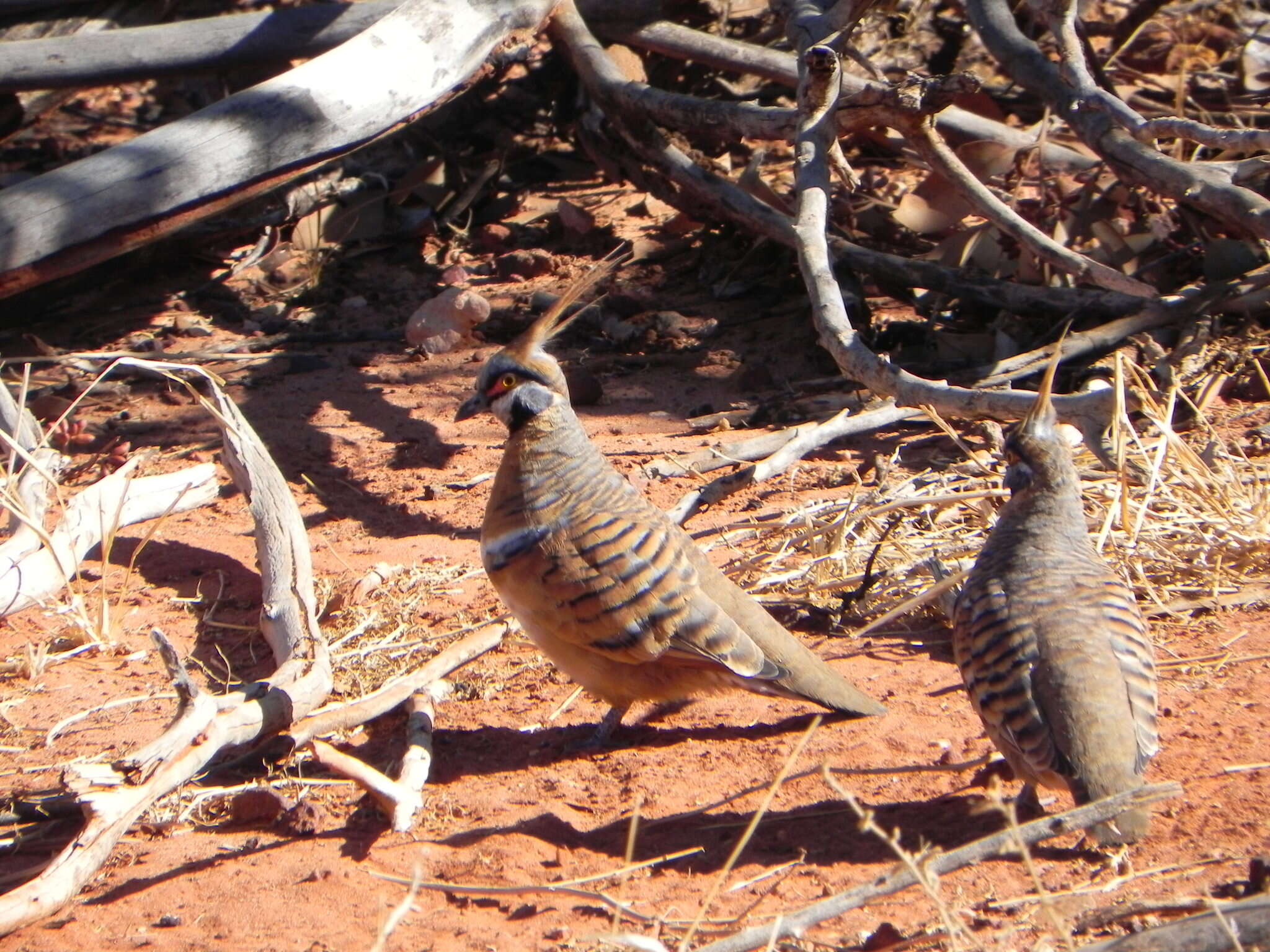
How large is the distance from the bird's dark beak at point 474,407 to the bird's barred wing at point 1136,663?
2144 millimetres

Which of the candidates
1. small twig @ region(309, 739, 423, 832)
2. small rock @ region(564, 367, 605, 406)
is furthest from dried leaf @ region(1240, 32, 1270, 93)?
small twig @ region(309, 739, 423, 832)

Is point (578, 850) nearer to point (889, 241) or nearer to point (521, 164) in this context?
point (889, 241)

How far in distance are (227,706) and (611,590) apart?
1152 mm

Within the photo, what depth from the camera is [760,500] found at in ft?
18.7

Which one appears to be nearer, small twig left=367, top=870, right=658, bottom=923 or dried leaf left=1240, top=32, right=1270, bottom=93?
small twig left=367, top=870, right=658, bottom=923

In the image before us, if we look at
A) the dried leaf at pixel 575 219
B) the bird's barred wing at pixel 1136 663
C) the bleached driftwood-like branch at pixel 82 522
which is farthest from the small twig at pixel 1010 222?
the bleached driftwood-like branch at pixel 82 522

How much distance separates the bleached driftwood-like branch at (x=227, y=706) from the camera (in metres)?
2.99

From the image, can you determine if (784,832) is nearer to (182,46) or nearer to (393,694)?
(393,694)

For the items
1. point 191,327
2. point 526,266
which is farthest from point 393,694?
point 526,266

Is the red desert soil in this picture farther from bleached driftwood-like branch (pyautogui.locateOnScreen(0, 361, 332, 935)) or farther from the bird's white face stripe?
the bird's white face stripe

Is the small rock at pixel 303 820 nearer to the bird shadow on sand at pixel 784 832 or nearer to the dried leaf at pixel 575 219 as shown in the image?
the bird shadow on sand at pixel 784 832

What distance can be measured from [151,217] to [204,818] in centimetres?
314

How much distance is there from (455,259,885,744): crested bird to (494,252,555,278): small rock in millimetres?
3990

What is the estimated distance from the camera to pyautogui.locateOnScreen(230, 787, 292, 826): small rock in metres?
3.53
